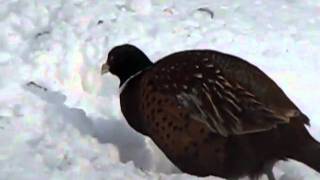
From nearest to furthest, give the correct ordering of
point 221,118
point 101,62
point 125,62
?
point 221,118, point 125,62, point 101,62

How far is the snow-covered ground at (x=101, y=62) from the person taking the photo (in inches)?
192

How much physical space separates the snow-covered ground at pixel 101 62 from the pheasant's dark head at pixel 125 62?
0.31m

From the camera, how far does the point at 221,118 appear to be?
5.00 m

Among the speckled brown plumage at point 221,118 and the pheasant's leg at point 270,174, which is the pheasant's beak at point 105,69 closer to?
the speckled brown plumage at point 221,118

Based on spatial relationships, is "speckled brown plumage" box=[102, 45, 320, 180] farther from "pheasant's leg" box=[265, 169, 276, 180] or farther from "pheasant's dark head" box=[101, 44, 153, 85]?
"pheasant's dark head" box=[101, 44, 153, 85]

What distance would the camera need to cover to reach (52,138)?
5.00m

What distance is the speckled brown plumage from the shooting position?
497 cm

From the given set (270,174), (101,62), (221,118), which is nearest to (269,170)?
(270,174)

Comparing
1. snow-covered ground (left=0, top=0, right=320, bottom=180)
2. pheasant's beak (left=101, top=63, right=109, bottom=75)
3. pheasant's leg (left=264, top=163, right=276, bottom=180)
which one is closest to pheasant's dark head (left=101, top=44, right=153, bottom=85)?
pheasant's beak (left=101, top=63, right=109, bottom=75)

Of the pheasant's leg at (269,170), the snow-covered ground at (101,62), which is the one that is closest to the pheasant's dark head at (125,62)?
the snow-covered ground at (101,62)

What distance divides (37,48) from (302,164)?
78.2 inches

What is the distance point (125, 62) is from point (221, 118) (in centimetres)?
95

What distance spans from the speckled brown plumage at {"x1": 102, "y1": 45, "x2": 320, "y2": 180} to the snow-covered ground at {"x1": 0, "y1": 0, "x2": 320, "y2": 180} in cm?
23

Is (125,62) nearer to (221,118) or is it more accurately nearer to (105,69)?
(105,69)
